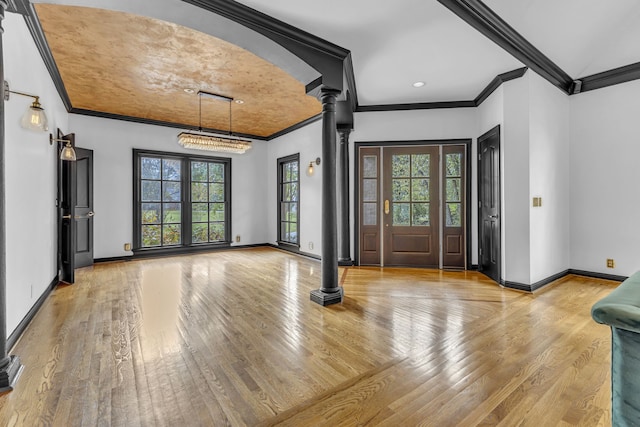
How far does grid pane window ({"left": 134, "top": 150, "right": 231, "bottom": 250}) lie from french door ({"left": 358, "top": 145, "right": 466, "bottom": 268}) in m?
3.62

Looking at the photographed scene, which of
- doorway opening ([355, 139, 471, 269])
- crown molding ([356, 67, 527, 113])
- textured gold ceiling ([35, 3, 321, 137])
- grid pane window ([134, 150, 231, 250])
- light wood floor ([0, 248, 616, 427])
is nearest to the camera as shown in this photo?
light wood floor ([0, 248, 616, 427])

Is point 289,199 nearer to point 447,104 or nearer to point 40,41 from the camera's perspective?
point 447,104

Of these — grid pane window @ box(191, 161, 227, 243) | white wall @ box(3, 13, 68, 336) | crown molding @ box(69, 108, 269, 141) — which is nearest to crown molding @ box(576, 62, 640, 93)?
crown molding @ box(69, 108, 269, 141)

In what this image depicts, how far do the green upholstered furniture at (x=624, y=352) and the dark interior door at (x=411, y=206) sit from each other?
13.9ft

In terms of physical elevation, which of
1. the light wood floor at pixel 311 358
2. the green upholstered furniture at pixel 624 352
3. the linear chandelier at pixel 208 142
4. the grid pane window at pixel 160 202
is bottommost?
the light wood floor at pixel 311 358

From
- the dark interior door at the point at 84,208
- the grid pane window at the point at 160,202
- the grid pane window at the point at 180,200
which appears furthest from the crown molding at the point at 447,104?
the dark interior door at the point at 84,208

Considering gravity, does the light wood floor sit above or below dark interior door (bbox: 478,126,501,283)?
below

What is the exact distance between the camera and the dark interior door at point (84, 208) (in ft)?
16.9

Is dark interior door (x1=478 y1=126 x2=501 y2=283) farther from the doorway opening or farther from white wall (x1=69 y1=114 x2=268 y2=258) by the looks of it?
white wall (x1=69 y1=114 x2=268 y2=258)

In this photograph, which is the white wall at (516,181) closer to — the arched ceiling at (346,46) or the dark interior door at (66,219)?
the arched ceiling at (346,46)

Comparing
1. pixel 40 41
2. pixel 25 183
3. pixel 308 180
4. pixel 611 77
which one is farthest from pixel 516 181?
pixel 40 41

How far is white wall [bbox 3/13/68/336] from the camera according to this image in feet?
8.25

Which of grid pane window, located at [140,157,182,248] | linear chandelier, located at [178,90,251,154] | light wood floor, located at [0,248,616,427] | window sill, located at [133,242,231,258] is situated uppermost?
linear chandelier, located at [178,90,251,154]

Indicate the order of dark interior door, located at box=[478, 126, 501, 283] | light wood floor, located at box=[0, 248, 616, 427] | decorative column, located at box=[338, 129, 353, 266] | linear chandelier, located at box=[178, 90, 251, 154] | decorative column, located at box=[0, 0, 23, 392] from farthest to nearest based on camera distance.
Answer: decorative column, located at box=[338, 129, 353, 266], linear chandelier, located at box=[178, 90, 251, 154], dark interior door, located at box=[478, 126, 501, 283], decorative column, located at box=[0, 0, 23, 392], light wood floor, located at box=[0, 248, 616, 427]
